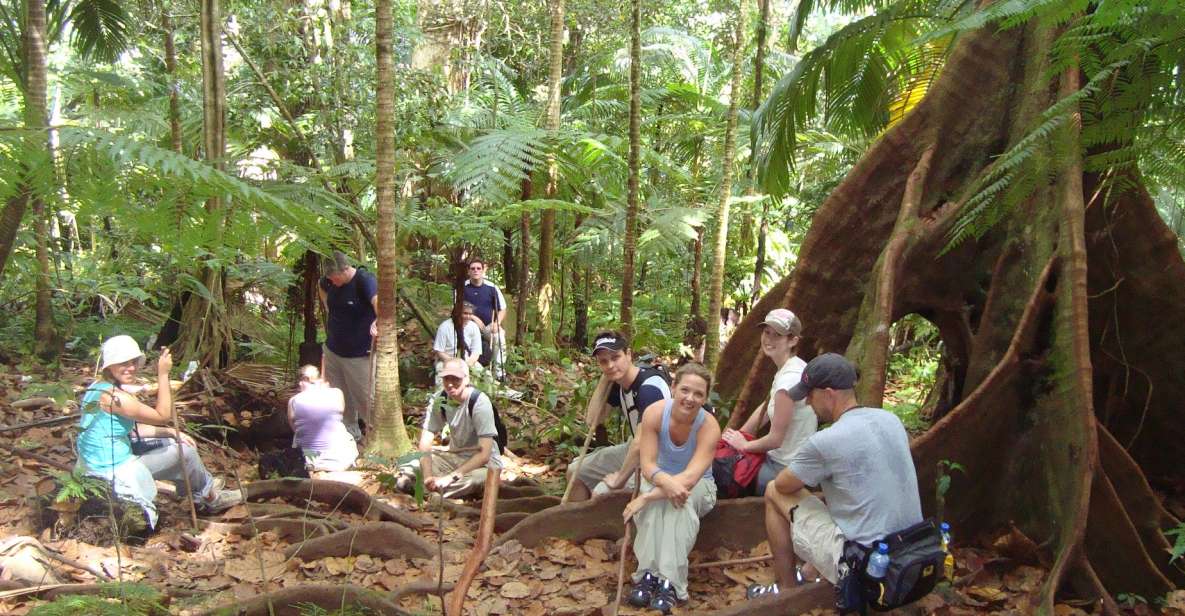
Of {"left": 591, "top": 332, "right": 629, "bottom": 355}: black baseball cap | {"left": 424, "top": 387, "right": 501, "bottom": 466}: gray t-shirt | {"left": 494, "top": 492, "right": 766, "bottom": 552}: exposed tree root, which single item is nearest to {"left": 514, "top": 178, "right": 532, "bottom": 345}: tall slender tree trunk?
{"left": 424, "top": 387, "right": 501, "bottom": 466}: gray t-shirt

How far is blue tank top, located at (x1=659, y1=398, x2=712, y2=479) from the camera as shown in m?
4.68

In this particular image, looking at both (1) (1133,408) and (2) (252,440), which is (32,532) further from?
(1) (1133,408)

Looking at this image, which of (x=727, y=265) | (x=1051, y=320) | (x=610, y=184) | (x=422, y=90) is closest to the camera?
(x=1051, y=320)

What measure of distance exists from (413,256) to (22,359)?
4.25 meters

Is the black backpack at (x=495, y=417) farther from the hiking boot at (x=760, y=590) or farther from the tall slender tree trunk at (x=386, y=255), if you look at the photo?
the hiking boot at (x=760, y=590)

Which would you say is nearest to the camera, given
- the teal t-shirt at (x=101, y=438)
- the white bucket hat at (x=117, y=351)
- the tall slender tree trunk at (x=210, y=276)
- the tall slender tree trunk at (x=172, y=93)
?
the white bucket hat at (x=117, y=351)

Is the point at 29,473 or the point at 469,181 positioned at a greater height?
the point at 469,181

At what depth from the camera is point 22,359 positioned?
8672 millimetres

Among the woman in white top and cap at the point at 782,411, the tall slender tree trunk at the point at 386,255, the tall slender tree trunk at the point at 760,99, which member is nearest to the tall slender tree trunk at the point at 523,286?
the tall slender tree trunk at the point at 760,99

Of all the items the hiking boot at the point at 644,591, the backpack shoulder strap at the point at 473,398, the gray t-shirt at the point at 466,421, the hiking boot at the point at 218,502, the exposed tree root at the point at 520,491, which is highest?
the backpack shoulder strap at the point at 473,398

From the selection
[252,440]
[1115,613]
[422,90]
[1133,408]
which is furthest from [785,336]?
[422,90]

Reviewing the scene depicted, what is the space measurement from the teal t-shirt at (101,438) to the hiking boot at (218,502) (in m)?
0.70

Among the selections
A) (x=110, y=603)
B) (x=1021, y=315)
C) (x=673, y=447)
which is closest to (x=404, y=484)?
(x=673, y=447)

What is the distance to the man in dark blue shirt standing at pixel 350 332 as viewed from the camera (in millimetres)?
7277
